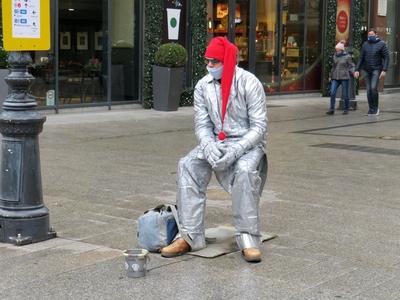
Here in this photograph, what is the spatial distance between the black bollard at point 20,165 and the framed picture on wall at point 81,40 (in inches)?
396

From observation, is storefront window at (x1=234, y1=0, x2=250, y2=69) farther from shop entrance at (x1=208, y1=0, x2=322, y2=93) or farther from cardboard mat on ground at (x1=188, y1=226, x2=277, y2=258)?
cardboard mat on ground at (x1=188, y1=226, x2=277, y2=258)

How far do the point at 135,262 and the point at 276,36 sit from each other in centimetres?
1662

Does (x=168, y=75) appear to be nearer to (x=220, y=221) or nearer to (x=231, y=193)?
(x=220, y=221)

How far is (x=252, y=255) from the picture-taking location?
16.9 ft

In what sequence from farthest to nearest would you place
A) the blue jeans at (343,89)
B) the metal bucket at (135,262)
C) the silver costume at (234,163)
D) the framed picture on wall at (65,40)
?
1. the blue jeans at (343,89)
2. the framed picture on wall at (65,40)
3. the silver costume at (234,163)
4. the metal bucket at (135,262)

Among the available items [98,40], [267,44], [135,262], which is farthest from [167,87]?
[135,262]

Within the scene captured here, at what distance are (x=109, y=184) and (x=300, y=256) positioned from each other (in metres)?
3.27

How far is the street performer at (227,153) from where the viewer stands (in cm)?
524

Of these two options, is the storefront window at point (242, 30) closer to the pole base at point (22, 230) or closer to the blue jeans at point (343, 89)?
the blue jeans at point (343, 89)

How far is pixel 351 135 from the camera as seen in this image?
503 inches

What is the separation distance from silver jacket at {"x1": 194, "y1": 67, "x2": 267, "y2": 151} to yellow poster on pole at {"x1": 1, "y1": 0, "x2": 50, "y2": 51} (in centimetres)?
138

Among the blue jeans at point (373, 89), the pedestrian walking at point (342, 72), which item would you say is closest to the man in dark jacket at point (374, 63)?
the blue jeans at point (373, 89)

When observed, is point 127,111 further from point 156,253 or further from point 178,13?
point 156,253

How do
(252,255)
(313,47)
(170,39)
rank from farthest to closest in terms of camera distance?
(313,47) → (170,39) → (252,255)
